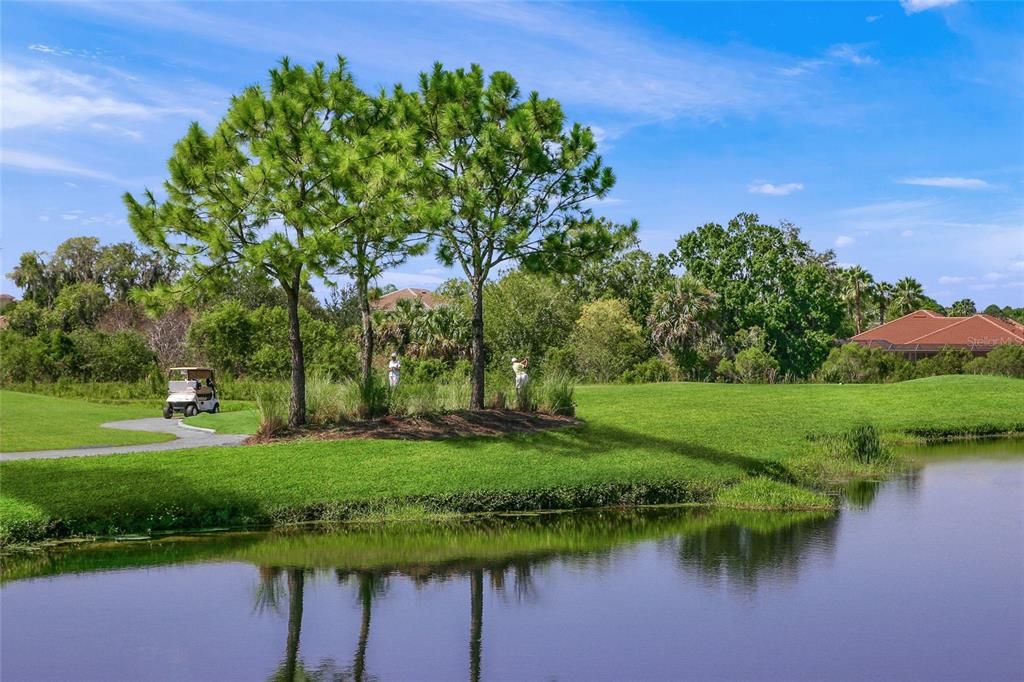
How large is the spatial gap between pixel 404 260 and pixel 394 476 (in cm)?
872

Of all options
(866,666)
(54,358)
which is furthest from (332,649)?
(54,358)

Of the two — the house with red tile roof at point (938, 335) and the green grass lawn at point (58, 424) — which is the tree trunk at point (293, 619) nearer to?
the green grass lawn at point (58, 424)

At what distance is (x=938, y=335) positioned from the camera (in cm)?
6994

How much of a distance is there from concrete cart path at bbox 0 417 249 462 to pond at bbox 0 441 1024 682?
6.32 m

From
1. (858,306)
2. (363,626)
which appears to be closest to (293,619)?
(363,626)

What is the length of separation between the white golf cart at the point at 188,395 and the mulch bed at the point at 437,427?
11.8 meters

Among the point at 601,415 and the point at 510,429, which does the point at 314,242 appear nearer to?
the point at 510,429

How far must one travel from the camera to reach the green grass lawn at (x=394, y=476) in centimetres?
1678

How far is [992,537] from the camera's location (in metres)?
16.2

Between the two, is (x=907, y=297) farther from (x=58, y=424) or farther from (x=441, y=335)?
(x=58, y=424)

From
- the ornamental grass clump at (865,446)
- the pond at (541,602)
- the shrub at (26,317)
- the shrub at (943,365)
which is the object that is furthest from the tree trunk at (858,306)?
the pond at (541,602)

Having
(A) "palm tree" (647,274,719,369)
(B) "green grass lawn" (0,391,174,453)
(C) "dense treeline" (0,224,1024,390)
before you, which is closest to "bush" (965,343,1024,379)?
(C) "dense treeline" (0,224,1024,390)

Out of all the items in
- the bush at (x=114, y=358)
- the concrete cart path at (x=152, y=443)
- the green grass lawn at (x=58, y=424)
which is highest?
the bush at (x=114, y=358)

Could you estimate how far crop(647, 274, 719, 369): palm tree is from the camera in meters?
58.3
